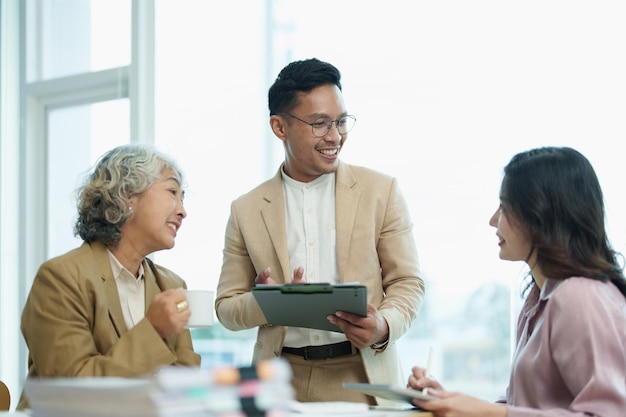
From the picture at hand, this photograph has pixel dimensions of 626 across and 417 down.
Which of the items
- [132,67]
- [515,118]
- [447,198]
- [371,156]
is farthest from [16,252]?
[515,118]

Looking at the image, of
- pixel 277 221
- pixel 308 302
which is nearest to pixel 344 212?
pixel 277 221

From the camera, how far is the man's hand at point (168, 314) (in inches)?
83.0

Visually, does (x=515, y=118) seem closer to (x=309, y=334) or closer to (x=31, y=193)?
(x=309, y=334)

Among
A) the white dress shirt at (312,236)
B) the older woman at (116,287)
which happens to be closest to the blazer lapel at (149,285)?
the older woman at (116,287)

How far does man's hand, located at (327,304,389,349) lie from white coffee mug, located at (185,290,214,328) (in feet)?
1.17

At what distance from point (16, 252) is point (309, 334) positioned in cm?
329

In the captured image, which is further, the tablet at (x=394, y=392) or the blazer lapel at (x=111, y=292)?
the blazer lapel at (x=111, y=292)

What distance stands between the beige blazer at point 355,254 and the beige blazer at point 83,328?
521mm

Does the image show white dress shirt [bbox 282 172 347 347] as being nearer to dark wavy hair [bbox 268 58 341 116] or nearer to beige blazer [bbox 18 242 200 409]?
dark wavy hair [bbox 268 58 341 116]

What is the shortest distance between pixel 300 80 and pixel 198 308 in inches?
36.3

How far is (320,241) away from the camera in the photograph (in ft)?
8.80

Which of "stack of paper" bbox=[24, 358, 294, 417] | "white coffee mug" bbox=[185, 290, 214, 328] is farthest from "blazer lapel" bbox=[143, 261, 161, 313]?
"stack of paper" bbox=[24, 358, 294, 417]

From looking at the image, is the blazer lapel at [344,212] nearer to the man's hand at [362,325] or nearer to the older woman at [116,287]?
the man's hand at [362,325]

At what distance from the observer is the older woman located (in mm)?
2068
